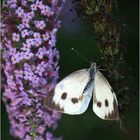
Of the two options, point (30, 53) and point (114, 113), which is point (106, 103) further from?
point (30, 53)

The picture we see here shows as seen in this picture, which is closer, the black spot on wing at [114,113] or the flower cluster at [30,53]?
the black spot on wing at [114,113]

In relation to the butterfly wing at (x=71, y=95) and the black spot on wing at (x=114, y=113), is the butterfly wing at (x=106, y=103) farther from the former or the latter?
the butterfly wing at (x=71, y=95)

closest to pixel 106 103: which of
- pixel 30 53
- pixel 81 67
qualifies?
pixel 30 53

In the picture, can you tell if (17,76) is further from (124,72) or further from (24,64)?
(124,72)

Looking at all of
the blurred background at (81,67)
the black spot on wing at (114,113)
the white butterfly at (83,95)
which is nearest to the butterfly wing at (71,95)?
the white butterfly at (83,95)

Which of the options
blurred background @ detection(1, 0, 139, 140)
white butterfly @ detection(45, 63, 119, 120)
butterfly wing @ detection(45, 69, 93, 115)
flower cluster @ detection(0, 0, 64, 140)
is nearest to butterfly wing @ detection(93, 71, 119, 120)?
white butterfly @ detection(45, 63, 119, 120)

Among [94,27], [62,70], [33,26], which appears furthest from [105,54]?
[62,70]
